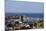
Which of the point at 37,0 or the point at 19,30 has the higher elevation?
the point at 37,0

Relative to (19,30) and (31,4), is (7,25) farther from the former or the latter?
(31,4)

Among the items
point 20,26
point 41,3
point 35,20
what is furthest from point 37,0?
point 20,26

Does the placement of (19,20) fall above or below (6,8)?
below

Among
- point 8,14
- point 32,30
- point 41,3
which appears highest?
point 41,3

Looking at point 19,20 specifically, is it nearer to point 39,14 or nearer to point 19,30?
point 19,30
